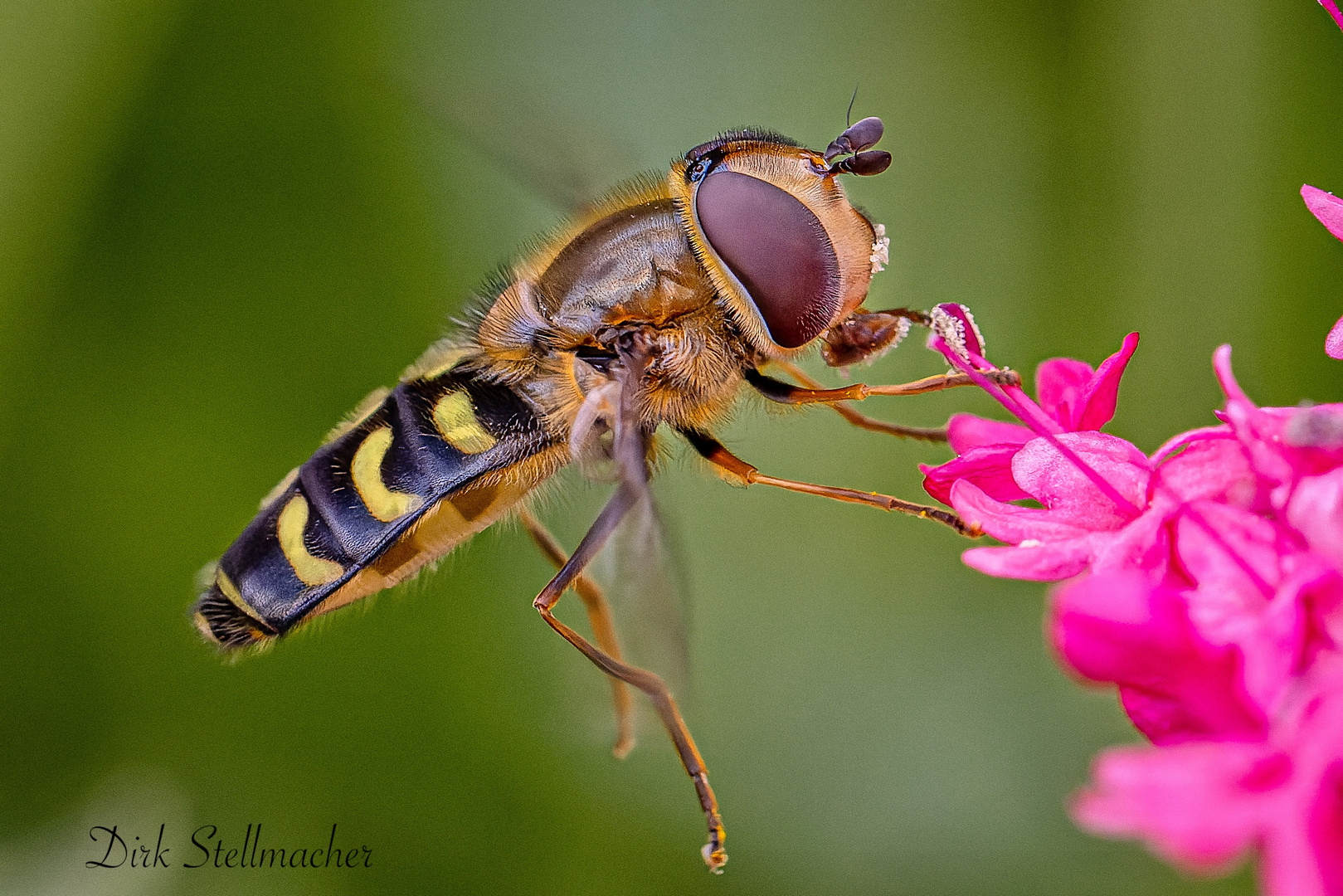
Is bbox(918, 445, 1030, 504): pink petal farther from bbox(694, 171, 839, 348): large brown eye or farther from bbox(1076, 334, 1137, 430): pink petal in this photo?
bbox(694, 171, 839, 348): large brown eye

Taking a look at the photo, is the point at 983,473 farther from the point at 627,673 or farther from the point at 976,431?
the point at 627,673

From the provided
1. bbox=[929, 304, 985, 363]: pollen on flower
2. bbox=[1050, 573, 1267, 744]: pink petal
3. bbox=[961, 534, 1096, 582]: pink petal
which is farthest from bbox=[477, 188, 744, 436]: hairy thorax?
bbox=[1050, 573, 1267, 744]: pink petal

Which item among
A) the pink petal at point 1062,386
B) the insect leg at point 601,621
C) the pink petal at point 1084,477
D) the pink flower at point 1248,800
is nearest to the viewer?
the pink flower at point 1248,800

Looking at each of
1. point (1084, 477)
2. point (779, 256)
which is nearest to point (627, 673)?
point (779, 256)

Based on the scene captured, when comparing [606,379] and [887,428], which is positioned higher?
[887,428]

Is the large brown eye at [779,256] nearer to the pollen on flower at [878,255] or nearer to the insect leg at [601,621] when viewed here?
the pollen on flower at [878,255]

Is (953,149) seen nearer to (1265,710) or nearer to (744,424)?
(744,424)

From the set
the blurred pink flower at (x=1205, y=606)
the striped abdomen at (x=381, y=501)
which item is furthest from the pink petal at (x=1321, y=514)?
the striped abdomen at (x=381, y=501)
